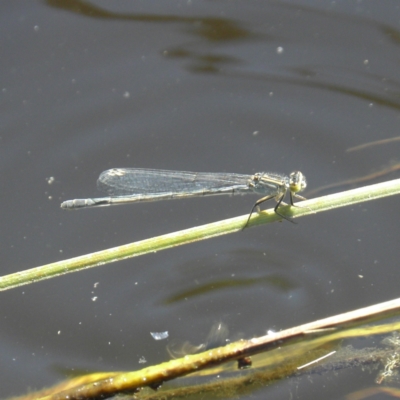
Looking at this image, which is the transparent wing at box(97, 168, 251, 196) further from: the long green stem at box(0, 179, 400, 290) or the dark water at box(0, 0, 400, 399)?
the long green stem at box(0, 179, 400, 290)

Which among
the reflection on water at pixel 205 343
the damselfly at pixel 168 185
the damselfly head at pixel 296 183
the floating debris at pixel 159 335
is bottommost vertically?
the reflection on water at pixel 205 343

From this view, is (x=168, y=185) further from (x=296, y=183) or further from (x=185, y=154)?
(x=296, y=183)

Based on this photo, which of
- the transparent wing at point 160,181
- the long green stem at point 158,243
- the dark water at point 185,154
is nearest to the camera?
the long green stem at point 158,243

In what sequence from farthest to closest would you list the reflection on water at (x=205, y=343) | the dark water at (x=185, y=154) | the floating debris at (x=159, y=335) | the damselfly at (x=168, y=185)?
1. the damselfly at (x=168, y=185)
2. the dark water at (x=185, y=154)
3. the floating debris at (x=159, y=335)
4. the reflection on water at (x=205, y=343)

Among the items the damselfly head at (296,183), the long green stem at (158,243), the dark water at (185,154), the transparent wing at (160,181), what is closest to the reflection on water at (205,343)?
the dark water at (185,154)

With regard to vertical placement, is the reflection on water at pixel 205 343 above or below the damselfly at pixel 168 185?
below

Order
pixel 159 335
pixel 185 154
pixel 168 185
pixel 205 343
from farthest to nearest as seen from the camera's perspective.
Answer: pixel 185 154 → pixel 168 185 → pixel 159 335 → pixel 205 343

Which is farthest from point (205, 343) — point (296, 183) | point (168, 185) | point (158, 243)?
point (168, 185)

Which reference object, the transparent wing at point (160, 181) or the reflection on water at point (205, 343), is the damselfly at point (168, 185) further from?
A: the reflection on water at point (205, 343)
